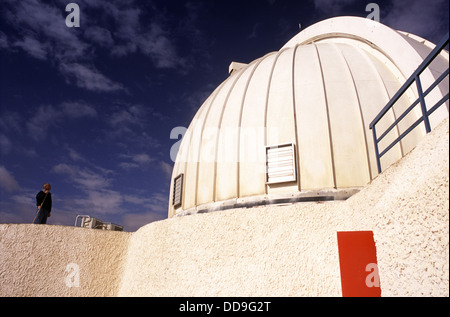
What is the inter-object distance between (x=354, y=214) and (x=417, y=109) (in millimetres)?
2968

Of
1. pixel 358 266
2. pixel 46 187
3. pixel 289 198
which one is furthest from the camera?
pixel 46 187

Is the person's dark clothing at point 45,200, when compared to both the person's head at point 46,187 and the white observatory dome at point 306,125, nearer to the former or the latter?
the person's head at point 46,187

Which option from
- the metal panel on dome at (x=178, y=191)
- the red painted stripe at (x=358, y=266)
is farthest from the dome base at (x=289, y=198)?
the red painted stripe at (x=358, y=266)

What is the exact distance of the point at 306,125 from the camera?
189 inches

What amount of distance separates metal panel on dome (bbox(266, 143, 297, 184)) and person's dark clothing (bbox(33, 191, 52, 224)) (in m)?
4.69

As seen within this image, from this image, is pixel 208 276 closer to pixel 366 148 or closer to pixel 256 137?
pixel 256 137

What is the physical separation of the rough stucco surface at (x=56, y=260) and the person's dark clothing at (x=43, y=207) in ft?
1.41

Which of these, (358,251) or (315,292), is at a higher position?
(358,251)

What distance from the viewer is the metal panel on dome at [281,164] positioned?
15.1ft

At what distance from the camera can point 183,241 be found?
13.2 ft

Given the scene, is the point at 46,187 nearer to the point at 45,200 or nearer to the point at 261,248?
the point at 45,200

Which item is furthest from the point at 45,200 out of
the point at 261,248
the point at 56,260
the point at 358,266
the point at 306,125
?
the point at 358,266

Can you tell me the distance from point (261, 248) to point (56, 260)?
411cm
